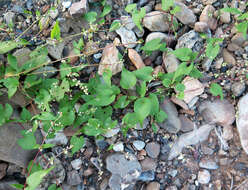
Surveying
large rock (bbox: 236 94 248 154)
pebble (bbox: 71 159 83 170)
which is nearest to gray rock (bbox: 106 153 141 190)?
pebble (bbox: 71 159 83 170)

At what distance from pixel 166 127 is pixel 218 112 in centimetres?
62

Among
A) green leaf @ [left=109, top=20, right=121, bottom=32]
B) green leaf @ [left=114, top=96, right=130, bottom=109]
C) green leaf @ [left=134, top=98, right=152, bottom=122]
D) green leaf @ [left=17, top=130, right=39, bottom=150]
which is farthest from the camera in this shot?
green leaf @ [left=109, top=20, right=121, bottom=32]

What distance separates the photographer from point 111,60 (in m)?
2.53

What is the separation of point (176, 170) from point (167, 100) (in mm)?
788

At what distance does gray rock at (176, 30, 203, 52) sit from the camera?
261cm

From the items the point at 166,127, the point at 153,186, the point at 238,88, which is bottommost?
the point at 153,186

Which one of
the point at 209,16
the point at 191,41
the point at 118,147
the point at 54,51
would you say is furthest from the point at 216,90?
the point at 54,51

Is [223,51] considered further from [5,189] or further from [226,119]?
[5,189]

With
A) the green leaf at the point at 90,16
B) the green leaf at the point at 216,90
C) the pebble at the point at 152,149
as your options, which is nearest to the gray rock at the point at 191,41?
the green leaf at the point at 216,90

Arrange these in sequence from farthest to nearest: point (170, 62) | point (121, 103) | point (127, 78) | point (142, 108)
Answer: point (170, 62) < point (121, 103) < point (127, 78) < point (142, 108)

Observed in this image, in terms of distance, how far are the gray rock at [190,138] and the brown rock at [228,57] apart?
30.6 inches

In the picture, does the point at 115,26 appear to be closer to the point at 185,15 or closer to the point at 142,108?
the point at 185,15

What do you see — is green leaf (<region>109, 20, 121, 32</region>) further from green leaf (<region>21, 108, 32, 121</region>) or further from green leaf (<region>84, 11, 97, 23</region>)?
green leaf (<region>21, 108, 32, 121</region>)

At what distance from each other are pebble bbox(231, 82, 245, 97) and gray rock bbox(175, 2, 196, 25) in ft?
2.81
